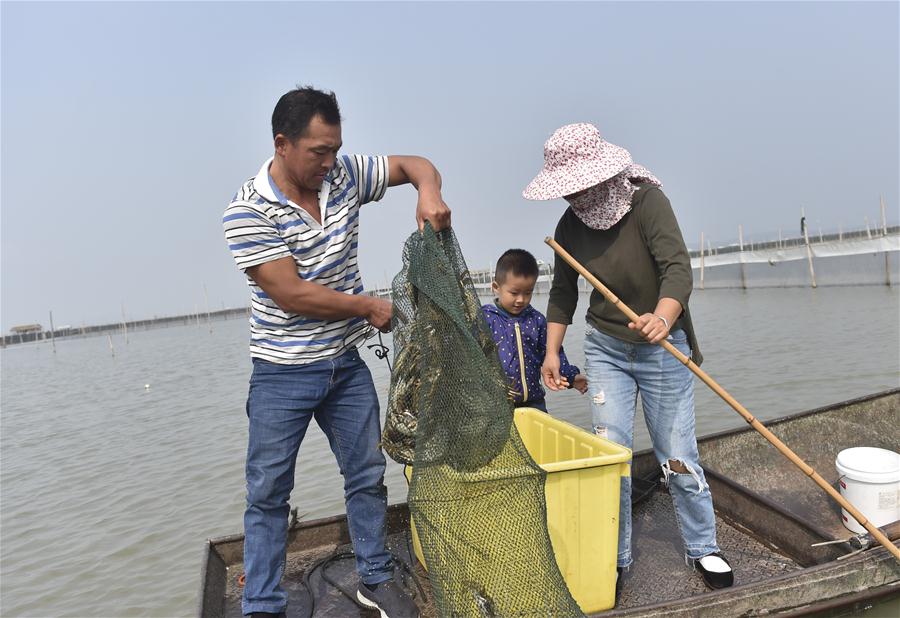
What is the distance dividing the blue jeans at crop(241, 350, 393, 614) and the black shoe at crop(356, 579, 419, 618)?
50mm

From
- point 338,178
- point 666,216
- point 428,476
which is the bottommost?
point 428,476

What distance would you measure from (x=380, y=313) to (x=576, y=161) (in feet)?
3.58

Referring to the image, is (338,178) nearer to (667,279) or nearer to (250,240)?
(250,240)

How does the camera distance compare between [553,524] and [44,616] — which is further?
[44,616]

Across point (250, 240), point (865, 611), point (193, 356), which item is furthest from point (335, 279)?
point (193, 356)

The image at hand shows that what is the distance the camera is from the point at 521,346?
369 cm

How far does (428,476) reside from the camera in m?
2.32

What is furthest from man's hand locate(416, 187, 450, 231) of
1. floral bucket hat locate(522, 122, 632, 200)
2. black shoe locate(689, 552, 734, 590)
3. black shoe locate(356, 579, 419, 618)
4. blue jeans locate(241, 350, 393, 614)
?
black shoe locate(689, 552, 734, 590)

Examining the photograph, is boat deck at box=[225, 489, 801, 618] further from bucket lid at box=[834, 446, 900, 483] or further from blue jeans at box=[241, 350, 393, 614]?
bucket lid at box=[834, 446, 900, 483]

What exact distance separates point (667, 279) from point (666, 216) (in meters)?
0.29

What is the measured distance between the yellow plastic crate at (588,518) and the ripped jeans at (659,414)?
0.26m

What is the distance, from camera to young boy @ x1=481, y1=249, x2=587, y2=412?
3.58 meters

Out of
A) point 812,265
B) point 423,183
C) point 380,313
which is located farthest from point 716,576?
point 812,265

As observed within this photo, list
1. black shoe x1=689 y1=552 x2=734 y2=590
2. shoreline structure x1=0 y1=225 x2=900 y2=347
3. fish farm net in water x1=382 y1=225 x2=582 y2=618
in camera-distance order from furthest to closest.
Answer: shoreline structure x1=0 y1=225 x2=900 y2=347 < black shoe x1=689 y1=552 x2=734 y2=590 < fish farm net in water x1=382 y1=225 x2=582 y2=618
